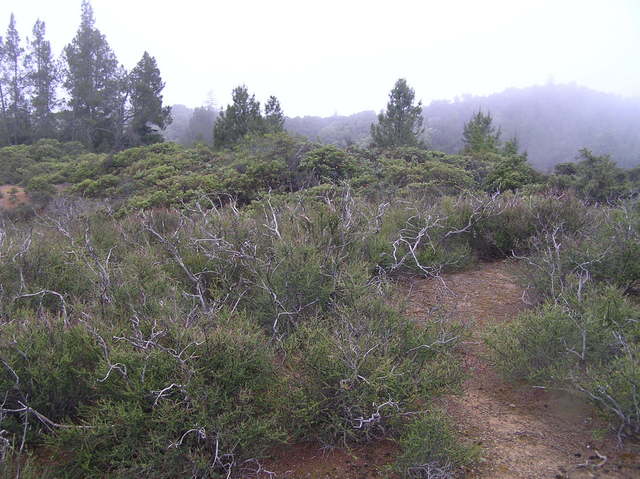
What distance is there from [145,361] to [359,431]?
4.04ft

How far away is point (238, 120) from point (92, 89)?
1457 cm

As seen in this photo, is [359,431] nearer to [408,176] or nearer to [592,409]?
[592,409]

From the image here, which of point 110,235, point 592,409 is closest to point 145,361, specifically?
point 592,409

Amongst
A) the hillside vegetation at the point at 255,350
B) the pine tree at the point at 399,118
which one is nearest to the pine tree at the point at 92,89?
the pine tree at the point at 399,118

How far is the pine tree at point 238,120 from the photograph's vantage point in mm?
22766

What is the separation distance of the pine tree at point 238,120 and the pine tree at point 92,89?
11570 mm

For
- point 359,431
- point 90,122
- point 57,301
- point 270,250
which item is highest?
point 90,122

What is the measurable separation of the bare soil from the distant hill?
96.2ft

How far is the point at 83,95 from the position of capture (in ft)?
104

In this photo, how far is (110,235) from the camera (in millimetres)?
6223

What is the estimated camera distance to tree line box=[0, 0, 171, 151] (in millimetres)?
30234

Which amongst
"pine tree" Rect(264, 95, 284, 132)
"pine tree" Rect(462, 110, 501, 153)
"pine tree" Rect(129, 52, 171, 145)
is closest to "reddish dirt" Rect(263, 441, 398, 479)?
"pine tree" Rect(462, 110, 501, 153)

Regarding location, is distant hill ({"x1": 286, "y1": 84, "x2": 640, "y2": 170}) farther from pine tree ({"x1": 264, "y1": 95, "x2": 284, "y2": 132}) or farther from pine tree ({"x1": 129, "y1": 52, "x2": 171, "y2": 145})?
pine tree ({"x1": 129, "y1": 52, "x2": 171, "y2": 145})

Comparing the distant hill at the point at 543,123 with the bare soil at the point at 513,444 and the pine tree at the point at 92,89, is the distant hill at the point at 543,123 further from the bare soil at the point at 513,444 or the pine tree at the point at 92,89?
the bare soil at the point at 513,444
